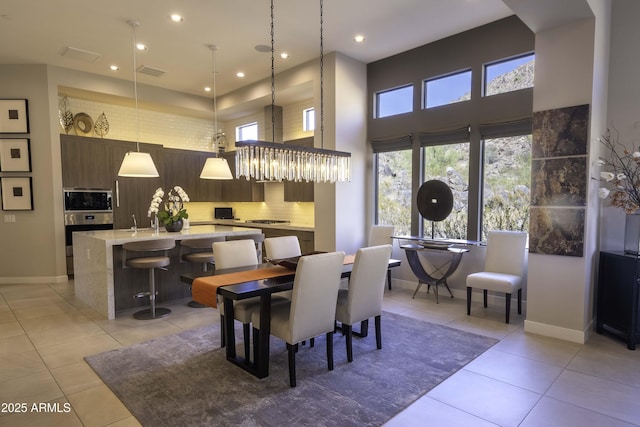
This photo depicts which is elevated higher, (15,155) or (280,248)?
(15,155)

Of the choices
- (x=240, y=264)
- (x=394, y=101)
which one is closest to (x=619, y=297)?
(x=240, y=264)

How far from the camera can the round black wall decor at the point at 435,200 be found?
192 inches

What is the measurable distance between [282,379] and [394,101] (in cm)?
448

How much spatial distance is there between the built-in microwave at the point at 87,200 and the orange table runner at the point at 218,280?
14.6 feet

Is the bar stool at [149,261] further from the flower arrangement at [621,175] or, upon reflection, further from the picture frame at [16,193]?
the flower arrangement at [621,175]

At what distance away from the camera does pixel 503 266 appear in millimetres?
4359

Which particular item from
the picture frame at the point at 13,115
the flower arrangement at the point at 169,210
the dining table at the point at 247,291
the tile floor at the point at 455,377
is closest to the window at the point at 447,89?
the tile floor at the point at 455,377

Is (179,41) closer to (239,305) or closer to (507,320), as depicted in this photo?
(239,305)

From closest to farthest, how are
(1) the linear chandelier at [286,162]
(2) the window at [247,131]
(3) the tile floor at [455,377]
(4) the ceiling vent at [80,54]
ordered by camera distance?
(3) the tile floor at [455,377] < (1) the linear chandelier at [286,162] < (4) the ceiling vent at [80,54] < (2) the window at [247,131]

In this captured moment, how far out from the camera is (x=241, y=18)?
14.3ft

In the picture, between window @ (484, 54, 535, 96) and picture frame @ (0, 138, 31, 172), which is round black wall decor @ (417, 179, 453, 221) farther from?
picture frame @ (0, 138, 31, 172)

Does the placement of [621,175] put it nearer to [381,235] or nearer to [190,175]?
[381,235]

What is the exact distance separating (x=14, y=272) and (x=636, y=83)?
8857 millimetres

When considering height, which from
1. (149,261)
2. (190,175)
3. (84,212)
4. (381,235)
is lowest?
(149,261)
